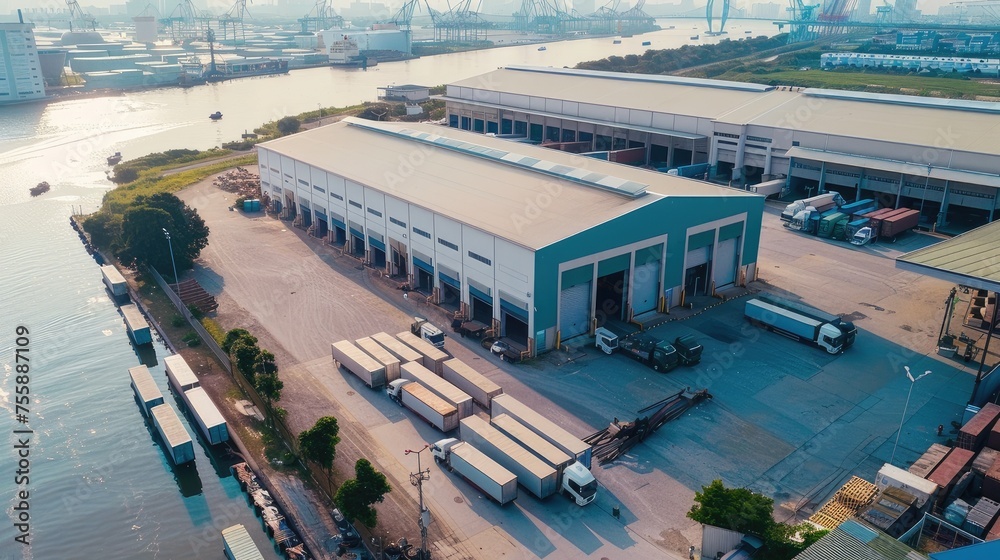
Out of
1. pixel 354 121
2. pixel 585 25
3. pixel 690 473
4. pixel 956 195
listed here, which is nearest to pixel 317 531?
pixel 690 473

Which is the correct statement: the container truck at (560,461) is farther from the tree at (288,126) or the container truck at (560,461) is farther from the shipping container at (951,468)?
the tree at (288,126)

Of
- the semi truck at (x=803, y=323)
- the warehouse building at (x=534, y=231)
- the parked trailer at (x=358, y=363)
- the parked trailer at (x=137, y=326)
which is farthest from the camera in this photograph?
the parked trailer at (x=137, y=326)

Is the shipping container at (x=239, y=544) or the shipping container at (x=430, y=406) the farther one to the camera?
the shipping container at (x=430, y=406)

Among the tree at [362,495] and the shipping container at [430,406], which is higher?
the tree at [362,495]

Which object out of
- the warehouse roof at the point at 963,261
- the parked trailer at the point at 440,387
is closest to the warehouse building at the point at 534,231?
the parked trailer at the point at 440,387

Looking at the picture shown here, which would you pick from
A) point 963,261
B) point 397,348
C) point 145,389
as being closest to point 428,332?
point 397,348

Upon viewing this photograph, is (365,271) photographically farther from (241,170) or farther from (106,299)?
(241,170)
